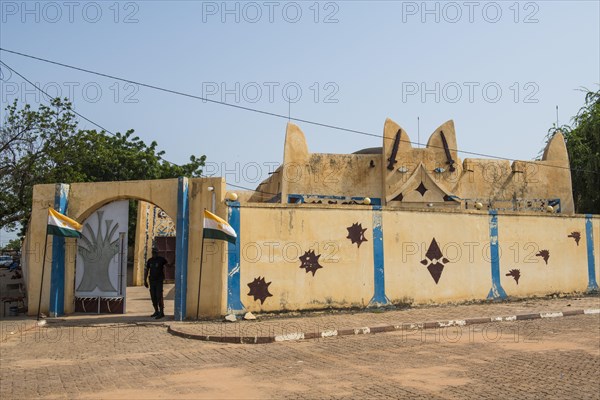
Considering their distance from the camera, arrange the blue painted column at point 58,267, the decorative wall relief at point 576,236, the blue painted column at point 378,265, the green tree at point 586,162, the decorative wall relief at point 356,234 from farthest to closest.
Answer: the green tree at point 586,162, the decorative wall relief at point 576,236, the blue painted column at point 378,265, the decorative wall relief at point 356,234, the blue painted column at point 58,267

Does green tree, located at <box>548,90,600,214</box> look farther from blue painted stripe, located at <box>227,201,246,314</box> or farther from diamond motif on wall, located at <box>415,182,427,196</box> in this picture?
blue painted stripe, located at <box>227,201,246,314</box>

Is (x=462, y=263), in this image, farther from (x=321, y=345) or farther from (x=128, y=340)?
(x=128, y=340)

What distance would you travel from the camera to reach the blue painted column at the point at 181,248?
12.7m

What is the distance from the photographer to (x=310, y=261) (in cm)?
1339

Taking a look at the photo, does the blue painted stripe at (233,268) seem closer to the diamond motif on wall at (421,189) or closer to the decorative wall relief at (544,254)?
the diamond motif on wall at (421,189)

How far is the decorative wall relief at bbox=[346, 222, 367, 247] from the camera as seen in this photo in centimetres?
1387

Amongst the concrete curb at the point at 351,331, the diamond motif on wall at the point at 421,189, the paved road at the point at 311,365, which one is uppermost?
the diamond motif on wall at the point at 421,189

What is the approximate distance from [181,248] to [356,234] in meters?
4.21

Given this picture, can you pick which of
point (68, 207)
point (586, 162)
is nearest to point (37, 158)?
point (68, 207)

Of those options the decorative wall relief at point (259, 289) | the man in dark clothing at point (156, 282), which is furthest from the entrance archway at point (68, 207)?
the decorative wall relief at point (259, 289)

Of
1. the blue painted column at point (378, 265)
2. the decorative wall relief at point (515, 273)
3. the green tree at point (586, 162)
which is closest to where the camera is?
the blue painted column at point (378, 265)

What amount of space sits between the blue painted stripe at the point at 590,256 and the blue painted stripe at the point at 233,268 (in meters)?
11.7

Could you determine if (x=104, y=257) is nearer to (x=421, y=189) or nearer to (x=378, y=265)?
(x=378, y=265)

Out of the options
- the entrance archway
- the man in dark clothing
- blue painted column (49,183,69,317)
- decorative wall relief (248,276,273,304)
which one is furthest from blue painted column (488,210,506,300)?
blue painted column (49,183,69,317)
